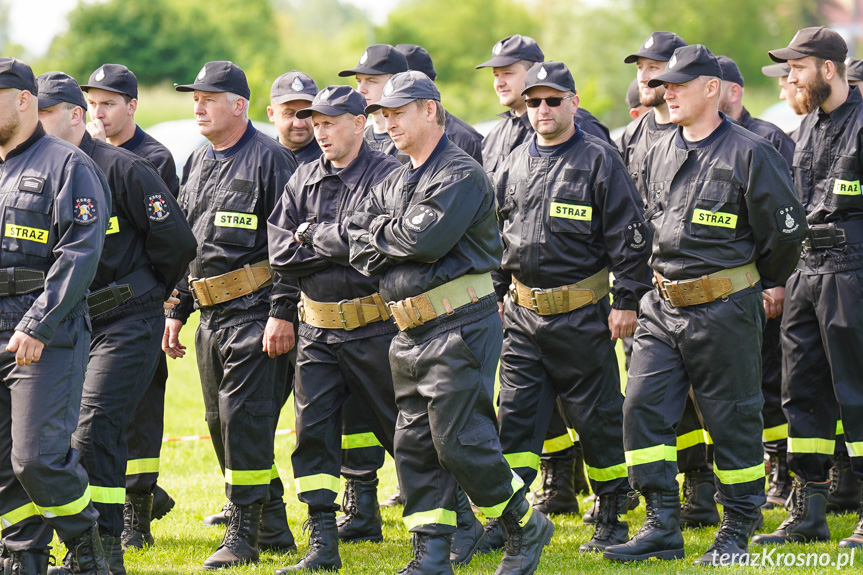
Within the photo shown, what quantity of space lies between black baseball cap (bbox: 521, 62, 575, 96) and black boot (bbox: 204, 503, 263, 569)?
3120mm

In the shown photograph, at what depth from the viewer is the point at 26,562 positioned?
584 cm

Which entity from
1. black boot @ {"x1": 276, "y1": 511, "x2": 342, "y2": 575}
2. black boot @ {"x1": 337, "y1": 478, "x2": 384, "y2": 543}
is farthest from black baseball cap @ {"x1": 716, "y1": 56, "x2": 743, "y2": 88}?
black boot @ {"x1": 276, "y1": 511, "x2": 342, "y2": 575}

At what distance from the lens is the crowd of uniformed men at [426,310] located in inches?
230

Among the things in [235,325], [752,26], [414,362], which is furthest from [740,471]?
[752,26]

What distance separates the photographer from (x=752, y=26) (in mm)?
78062

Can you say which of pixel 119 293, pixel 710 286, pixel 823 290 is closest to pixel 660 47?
pixel 823 290

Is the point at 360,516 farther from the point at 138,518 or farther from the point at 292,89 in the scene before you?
the point at 292,89

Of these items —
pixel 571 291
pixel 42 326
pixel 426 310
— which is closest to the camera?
pixel 42 326

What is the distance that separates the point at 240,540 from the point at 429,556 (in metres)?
1.41

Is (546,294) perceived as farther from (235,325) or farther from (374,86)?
(374,86)

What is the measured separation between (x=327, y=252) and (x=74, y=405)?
1.59 m

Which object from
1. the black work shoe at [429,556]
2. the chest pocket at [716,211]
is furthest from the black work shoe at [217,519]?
the chest pocket at [716,211]

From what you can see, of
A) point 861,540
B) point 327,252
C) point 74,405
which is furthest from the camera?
point 861,540

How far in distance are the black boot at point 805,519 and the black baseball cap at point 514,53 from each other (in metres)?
3.78
